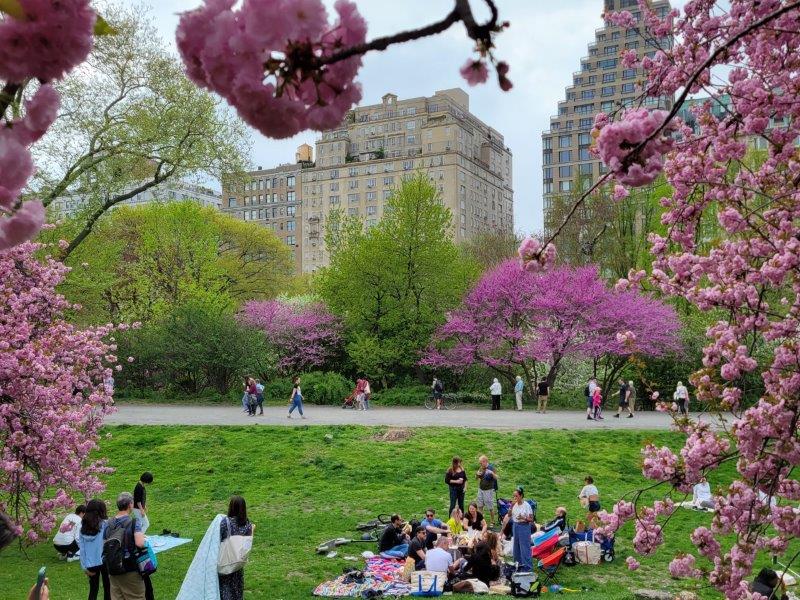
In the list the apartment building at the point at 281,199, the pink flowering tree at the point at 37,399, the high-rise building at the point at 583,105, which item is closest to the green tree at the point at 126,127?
the pink flowering tree at the point at 37,399

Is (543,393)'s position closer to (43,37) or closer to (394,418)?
(394,418)

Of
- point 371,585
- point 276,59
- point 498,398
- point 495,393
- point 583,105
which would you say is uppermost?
point 583,105

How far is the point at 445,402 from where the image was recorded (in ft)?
96.5

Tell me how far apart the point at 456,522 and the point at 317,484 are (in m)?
5.11

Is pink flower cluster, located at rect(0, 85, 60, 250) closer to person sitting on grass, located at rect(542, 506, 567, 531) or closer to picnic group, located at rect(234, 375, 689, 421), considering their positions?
person sitting on grass, located at rect(542, 506, 567, 531)

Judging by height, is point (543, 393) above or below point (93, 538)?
above

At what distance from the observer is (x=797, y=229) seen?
5.47 meters

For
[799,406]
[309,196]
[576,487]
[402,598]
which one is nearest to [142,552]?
[402,598]

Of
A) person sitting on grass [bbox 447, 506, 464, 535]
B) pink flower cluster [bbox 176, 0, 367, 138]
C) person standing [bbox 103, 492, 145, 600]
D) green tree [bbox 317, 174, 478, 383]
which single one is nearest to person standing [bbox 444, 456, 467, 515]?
person sitting on grass [bbox 447, 506, 464, 535]

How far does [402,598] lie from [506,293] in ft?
67.7

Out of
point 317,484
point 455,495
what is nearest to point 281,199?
point 317,484

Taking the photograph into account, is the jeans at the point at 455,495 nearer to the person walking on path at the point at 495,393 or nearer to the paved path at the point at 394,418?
the paved path at the point at 394,418

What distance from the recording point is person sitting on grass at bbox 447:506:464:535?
12832mm

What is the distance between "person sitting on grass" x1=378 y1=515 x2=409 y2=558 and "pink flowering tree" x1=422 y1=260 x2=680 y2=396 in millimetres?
16992
